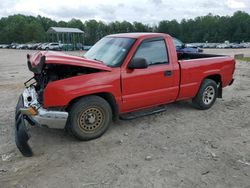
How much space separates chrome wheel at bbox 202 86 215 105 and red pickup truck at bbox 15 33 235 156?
351 mm

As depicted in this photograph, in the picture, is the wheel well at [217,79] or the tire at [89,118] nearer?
the tire at [89,118]

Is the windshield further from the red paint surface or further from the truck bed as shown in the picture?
the truck bed

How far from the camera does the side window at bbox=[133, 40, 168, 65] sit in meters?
5.83

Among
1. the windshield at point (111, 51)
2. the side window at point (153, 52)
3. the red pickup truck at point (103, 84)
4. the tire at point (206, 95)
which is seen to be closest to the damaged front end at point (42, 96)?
the red pickup truck at point (103, 84)

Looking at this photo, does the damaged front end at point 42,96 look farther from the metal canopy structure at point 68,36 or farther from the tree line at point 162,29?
the tree line at point 162,29

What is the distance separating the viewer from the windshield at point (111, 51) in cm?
564

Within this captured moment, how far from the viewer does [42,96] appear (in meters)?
5.13

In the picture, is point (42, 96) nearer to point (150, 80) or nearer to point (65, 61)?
point (65, 61)

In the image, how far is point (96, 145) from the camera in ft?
17.0

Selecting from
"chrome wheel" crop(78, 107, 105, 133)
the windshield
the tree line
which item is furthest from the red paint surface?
the tree line

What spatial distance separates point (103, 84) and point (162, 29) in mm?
113614

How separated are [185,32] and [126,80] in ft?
374

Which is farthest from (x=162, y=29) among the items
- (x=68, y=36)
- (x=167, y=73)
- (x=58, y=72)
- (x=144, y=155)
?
(x=144, y=155)

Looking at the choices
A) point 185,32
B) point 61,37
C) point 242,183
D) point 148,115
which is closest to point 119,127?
point 148,115
